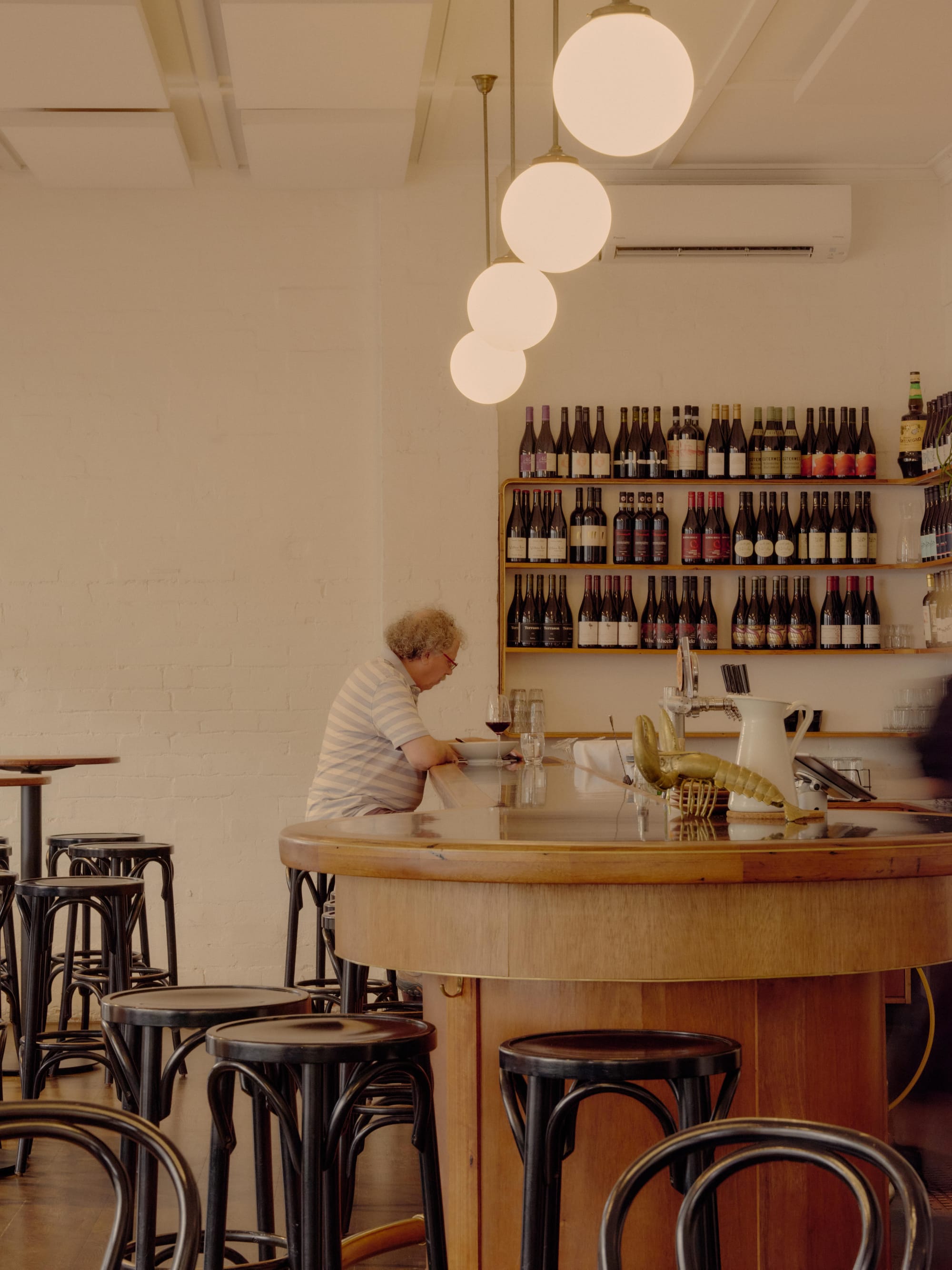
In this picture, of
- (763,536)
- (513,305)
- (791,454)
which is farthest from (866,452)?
(513,305)

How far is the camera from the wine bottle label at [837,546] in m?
5.19

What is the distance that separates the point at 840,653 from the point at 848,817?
3.24 meters

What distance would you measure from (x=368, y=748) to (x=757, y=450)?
8.04 feet

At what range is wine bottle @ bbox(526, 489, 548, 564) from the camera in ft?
16.8

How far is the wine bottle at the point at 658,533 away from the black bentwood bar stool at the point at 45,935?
104 inches

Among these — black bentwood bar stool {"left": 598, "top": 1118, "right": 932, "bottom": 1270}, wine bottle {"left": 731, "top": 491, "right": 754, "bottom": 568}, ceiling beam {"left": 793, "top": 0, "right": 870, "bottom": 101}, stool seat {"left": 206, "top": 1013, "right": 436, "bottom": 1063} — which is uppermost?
ceiling beam {"left": 793, "top": 0, "right": 870, "bottom": 101}

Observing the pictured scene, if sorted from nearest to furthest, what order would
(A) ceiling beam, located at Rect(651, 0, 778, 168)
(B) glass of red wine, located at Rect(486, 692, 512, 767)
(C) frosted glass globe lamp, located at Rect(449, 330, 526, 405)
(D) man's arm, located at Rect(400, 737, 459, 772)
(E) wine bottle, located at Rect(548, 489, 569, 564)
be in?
(D) man's arm, located at Rect(400, 737, 459, 772) → (C) frosted glass globe lamp, located at Rect(449, 330, 526, 405) → (A) ceiling beam, located at Rect(651, 0, 778, 168) → (B) glass of red wine, located at Rect(486, 692, 512, 767) → (E) wine bottle, located at Rect(548, 489, 569, 564)

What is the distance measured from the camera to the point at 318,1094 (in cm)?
160

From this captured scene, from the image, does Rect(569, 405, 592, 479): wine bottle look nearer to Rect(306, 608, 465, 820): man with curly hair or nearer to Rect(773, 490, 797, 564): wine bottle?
Rect(773, 490, 797, 564): wine bottle

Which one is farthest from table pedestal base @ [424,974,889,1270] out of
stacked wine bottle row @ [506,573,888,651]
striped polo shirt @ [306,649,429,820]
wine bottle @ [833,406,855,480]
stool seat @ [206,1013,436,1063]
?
wine bottle @ [833,406,855,480]

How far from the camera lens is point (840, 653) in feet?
17.2

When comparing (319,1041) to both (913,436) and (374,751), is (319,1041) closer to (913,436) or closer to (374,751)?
(374,751)

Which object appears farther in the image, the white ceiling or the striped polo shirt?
the white ceiling

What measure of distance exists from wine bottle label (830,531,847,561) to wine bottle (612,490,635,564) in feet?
2.74
